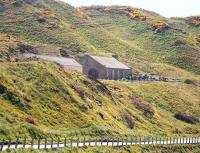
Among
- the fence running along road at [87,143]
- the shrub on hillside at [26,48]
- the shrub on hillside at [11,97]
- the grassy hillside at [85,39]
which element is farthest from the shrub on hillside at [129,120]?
the grassy hillside at [85,39]

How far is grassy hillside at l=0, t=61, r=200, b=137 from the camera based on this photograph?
66.2 metres

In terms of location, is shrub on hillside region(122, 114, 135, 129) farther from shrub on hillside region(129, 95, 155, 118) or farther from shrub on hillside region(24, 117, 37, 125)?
shrub on hillside region(24, 117, 37, 125)

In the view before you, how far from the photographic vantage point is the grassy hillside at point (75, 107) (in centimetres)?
6625

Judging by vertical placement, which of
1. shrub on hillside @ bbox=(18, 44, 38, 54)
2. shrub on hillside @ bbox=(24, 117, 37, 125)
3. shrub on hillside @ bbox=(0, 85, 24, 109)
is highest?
shrub on hillside @ bbox=(0, 85, 24, 109)

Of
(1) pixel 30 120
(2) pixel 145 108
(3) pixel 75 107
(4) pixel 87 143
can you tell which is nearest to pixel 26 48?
(2) pixel 145 108

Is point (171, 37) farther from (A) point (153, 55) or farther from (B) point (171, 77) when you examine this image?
(B) point (171, 77)

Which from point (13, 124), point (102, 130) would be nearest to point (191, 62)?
point (102, 130)

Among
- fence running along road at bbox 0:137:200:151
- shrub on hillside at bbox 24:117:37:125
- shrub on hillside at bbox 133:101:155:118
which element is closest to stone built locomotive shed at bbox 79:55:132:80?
shrub on hillside at bbox 133:101:155:118

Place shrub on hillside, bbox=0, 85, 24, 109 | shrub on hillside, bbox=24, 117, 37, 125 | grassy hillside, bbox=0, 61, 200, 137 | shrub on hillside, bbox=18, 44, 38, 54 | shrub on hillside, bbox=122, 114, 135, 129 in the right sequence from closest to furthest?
shrub on hillside, bbox=24, 117, 37, 125 < grassy hillside, bbox=0, 61, 200, 137 < shrub on hillside, bbox=0, 85, 24, 109 < shrub on hillside, bbox=122, 114, 135, 129 < shrub on hillside, bbox=18, 44, 38, 54

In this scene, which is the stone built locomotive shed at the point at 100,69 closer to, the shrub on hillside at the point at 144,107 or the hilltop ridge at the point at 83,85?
the hilltop ridge at the point at 83,85

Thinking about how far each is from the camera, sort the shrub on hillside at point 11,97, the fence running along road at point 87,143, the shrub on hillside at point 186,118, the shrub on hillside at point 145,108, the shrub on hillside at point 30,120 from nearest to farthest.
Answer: the fence running along road at point 87,143 < the shrub on hillside at point 30,120 < the shrub on hillside at point 11,97 < the shrub on hillside at point 145,108 < the shrub on hillside at point 186,118

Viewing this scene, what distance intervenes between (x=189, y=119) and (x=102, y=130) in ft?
127

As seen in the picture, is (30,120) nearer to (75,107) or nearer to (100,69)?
(75,107)

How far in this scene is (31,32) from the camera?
536 feet
